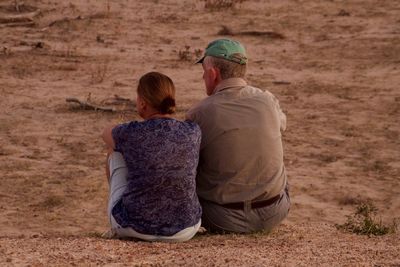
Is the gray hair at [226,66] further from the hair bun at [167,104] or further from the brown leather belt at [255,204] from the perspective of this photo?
the brown leather belt at [255,204]

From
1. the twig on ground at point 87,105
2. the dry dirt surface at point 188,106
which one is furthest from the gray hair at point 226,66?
the twig on ground at point 87,105

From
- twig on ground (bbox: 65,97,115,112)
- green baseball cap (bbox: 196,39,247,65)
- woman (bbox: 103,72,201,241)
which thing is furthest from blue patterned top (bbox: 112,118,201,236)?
twig on ground (bbox: 65,97,115,112)

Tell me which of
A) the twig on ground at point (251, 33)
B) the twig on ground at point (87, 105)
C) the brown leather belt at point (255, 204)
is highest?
the brown leather belt at point (255, 204)

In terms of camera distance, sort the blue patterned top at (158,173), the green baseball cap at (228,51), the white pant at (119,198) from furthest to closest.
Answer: the green baseball cap at (228,51) → the white pant at (119,198) → the blue patterned top at (158,173)

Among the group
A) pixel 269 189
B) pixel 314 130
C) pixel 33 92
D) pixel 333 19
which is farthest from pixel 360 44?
pixel 269 189

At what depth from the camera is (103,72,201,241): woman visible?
5.17m

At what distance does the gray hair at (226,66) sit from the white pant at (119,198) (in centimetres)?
72

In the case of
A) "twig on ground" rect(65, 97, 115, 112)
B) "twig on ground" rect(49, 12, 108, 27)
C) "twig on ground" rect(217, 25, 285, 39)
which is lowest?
"twig on ground" rect(65, 97, 115, 112)

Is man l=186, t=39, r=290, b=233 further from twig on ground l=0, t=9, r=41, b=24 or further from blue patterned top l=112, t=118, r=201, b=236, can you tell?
twig on ground l=0, t=9, r=41, b=24

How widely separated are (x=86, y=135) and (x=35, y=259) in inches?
203

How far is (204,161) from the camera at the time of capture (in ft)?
18.4

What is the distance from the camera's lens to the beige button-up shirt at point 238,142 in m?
Result: 5.49

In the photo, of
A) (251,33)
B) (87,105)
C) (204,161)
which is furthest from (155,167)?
(251,33)

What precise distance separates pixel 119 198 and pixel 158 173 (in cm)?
29
